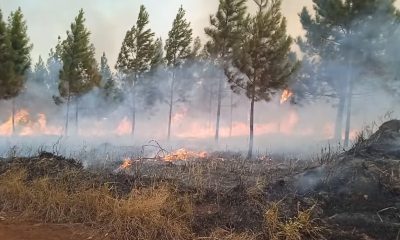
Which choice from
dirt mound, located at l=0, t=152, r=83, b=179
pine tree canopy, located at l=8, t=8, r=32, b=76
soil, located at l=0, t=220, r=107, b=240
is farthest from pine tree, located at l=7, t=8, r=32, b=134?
soil, located at l=0, t=220, r=107, b=240

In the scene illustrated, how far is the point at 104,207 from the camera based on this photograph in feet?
24.7

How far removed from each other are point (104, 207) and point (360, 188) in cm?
440

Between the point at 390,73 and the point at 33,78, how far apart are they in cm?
5020

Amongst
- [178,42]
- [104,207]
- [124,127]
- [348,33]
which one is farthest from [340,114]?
[124,127]

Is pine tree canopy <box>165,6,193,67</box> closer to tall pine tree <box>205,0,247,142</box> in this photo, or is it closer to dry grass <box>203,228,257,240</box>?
tall pine tree <box>205,0,247,142</box>

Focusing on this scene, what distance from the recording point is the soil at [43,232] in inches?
264

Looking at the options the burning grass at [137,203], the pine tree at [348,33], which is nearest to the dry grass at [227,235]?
the burning grass at [137,203]

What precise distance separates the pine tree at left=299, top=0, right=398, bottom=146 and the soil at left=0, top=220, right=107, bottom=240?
17202 mm

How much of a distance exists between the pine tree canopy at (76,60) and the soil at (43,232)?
88.1ft

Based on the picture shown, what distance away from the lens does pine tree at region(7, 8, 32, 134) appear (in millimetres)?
27538

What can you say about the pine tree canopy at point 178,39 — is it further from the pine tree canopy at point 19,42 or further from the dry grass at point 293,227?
the dry grass at point 293,227

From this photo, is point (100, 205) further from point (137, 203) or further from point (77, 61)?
point (77, 61)

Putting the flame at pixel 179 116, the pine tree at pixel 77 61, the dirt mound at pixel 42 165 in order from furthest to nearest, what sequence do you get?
the flame at pixel 179 116 < the pine tree at pixel 77 61 < the dirt mound at pixel 42 165

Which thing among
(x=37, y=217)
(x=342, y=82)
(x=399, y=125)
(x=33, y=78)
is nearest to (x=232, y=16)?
(x=342, y=82)
